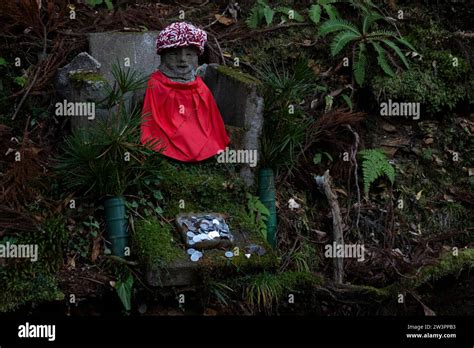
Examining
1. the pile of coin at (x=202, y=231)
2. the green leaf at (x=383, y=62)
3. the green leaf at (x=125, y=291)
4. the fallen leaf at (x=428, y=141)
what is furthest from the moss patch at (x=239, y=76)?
the fallen leaf at (x=428, y=141)

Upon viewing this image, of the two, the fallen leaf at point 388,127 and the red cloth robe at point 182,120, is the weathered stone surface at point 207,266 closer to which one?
the red cloth robe at point 182,120

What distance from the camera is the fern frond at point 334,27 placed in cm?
956

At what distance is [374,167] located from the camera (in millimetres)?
8641

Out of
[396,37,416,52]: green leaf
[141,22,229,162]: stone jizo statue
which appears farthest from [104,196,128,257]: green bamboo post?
[396,37,416,52]: green leaf

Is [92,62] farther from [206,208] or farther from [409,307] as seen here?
[409,307]

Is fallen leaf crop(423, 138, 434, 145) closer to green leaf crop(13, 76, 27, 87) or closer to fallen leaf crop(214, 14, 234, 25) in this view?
fallen leaf crop(214, 14, 234, 25)

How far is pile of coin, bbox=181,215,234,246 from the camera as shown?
678 centimetres

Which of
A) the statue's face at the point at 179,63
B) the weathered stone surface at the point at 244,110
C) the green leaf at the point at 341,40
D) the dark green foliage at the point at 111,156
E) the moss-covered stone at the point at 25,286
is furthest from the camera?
the green leaf at the point at 341,40

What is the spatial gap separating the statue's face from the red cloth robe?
61 mm

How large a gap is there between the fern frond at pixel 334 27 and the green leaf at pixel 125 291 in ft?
14.1

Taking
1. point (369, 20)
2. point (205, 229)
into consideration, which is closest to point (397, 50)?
point (369, 20)

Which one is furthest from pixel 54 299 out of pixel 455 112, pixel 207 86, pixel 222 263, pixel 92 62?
pixel 455 112

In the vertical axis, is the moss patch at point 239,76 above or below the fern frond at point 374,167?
above

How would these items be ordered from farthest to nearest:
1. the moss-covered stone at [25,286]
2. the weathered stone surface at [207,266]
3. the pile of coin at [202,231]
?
the pile of coin at [202,231]
the weathered stone surface at [207,266]
the moss-covered stone at [25,286]
